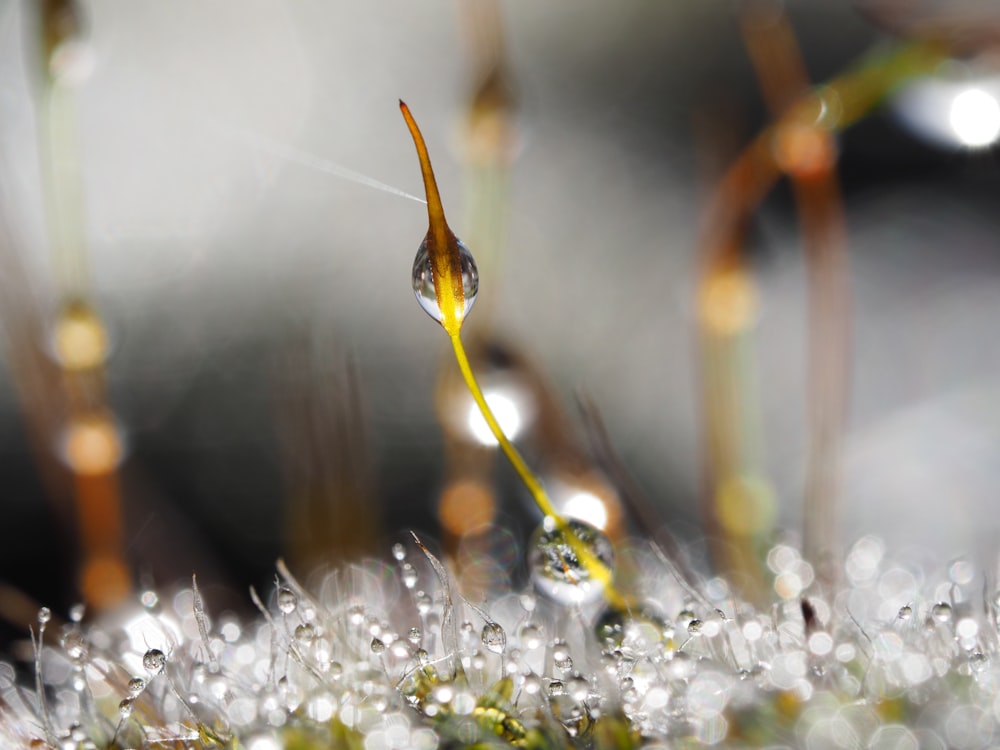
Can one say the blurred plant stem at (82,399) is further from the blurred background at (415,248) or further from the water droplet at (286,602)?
the water droplet at (286,602)

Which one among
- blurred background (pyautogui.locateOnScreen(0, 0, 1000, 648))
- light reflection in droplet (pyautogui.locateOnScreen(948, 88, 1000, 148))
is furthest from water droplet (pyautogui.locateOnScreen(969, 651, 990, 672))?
blurred background (pyautogui.locateOnScreen(0, 0, 1000, 648))

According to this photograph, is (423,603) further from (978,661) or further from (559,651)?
(978,661)

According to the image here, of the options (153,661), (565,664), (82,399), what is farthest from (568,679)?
(82,399)

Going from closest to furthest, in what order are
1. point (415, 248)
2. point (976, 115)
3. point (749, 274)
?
point (976, 115), point (749, 274), point (415, 248)

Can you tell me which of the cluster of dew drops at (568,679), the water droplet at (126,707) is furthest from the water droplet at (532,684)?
the water droplet at (126,707)

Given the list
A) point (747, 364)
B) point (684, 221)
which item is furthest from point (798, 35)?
point (747, 364)

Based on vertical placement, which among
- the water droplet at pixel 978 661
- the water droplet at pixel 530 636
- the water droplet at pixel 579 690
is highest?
the water droplet at pixel 530 636
